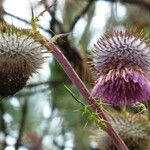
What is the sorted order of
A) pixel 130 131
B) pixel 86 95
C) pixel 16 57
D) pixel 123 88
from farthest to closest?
pixel 130 131 < pixel 16 57 < pixel 123 88 < pixel 86 95

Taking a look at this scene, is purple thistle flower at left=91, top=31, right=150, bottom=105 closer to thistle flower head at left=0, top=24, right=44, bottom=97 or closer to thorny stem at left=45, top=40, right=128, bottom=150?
thorny stem at left=45, top=40, right=128, bottom=150

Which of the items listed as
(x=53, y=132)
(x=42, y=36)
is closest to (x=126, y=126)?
(x=42, y=36)

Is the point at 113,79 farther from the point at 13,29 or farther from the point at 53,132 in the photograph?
the point at 53,132

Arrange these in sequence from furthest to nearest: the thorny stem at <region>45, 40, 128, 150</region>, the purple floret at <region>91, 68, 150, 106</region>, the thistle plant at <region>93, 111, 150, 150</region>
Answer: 1. the thistle plant at <region>93, 111, 150, 150</region>
2. the purple floret at <region>91, 68, 150, 106</region>
3. the thorny stem at <region>45, 40, 128, 150</region>

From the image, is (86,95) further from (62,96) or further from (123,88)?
(62,96)

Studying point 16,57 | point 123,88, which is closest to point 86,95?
point 123,88

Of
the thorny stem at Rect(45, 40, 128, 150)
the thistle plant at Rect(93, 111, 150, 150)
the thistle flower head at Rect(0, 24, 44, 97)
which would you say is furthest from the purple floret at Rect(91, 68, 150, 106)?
the thistle plant at Rect(93, 111, 150, 150)

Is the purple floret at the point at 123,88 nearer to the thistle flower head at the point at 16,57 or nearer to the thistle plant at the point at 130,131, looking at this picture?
the thistle flower head at the point at 16,57

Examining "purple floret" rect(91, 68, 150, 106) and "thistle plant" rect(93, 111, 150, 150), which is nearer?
"purple floret" rect(91, 68, 150, 106)
